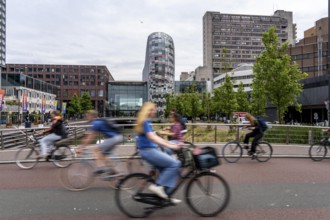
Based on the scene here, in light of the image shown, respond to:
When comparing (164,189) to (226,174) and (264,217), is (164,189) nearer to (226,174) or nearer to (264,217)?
(264,217)

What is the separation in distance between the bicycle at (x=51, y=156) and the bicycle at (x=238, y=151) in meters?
4.94

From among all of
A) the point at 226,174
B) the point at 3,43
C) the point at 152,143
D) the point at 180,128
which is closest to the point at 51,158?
the point at 180,128

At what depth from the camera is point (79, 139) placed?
1480 cm

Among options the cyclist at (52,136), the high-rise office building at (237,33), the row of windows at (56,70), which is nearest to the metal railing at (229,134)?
the cyclist at (52,136)

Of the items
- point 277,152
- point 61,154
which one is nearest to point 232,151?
point 277,152

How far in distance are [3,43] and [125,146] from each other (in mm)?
79325

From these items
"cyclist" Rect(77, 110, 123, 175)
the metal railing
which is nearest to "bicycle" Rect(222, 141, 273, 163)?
the metal railing

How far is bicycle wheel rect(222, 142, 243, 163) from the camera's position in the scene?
37.2 ft

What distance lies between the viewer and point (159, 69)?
4624 inches

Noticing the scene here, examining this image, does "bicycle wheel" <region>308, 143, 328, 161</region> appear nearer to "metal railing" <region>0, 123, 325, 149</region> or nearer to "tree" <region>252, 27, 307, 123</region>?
"metal railing" <region>0, 123, 325, 149</region>

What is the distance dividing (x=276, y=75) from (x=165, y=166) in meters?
18.6

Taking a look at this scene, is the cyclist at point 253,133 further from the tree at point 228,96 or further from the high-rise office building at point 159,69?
the high-rise office building at point 159,69

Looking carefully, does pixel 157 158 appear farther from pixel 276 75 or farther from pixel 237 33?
pixel 237 33

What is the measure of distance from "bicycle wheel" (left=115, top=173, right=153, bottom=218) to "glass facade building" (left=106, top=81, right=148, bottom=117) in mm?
118419
